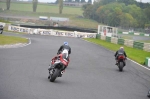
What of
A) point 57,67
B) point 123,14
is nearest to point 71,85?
point 57,67

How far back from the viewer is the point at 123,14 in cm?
6731

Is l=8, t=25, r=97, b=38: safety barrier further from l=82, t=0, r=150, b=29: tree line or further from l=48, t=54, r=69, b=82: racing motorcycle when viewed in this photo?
l=48, t=54, r=69, b=82: racing motorcycle

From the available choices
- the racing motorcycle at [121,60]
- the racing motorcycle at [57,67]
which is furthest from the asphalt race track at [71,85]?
the racing motorcycle at [121,60]

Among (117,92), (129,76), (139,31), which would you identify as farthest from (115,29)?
(117,92)

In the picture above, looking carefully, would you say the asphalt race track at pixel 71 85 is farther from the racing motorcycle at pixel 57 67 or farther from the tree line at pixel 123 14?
the tree line at pixel 123 14

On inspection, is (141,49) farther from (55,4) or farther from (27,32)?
(55,4)

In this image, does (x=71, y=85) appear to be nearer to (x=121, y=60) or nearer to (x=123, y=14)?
(x=121, y=60)

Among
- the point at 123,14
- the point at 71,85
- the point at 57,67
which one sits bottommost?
the point at 71,85

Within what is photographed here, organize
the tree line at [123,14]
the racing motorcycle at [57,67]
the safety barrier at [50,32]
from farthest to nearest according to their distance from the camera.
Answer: the tree line at [123,14], the safety barrier at [50,32], the racing motorcycle at [57,67]

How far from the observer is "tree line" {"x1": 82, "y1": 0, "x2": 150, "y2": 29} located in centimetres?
6336

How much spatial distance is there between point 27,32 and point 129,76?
4412 cm

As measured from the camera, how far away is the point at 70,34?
6288cm

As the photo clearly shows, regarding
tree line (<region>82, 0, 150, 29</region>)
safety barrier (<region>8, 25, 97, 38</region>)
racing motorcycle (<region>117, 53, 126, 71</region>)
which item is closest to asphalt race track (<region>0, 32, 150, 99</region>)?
racing motorcycle (<region>117, 53, 126, 71</region>)

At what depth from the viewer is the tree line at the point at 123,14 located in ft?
208
